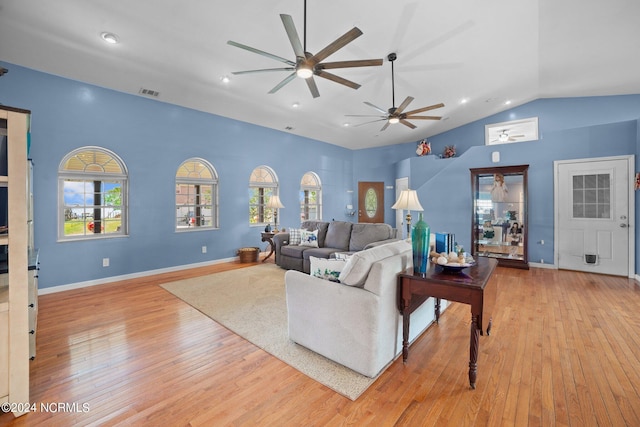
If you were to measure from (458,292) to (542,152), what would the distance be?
5.18 meters

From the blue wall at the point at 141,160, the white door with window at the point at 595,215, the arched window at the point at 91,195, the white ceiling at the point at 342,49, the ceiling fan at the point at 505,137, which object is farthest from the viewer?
the ceiling fan at the point at 505,137

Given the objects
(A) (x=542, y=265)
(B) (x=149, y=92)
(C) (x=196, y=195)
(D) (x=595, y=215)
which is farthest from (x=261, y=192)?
(D) (x=595, y=215)

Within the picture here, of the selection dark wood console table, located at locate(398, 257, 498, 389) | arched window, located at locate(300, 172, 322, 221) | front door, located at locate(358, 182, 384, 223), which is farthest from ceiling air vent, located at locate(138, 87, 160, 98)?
front door, located at locate(358, 182, 384, 223)

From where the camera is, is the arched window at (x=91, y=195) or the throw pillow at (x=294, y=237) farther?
the throw pillow at (x=294, y=237)

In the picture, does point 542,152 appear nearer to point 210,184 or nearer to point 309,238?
point 309,238

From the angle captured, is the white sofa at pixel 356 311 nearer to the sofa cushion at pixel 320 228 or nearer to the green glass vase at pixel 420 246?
the green glass vase at pixel 420 246

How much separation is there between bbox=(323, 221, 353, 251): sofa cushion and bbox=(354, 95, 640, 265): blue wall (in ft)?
9.38

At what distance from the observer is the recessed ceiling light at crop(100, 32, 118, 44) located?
10.7 feet

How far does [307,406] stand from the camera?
5.80 ft

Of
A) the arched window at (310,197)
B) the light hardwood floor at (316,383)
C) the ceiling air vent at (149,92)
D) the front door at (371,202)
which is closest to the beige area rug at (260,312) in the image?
the light hardwood floor at (316,383)

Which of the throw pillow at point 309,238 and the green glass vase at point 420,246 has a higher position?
the green glass vase at point 420,246

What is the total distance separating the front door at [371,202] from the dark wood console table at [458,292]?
21.9 feet

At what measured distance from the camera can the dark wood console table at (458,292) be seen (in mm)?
1879

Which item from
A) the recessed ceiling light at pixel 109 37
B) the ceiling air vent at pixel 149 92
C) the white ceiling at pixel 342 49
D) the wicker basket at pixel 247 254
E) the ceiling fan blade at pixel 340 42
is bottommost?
the wicker basket at pixel 247 254
